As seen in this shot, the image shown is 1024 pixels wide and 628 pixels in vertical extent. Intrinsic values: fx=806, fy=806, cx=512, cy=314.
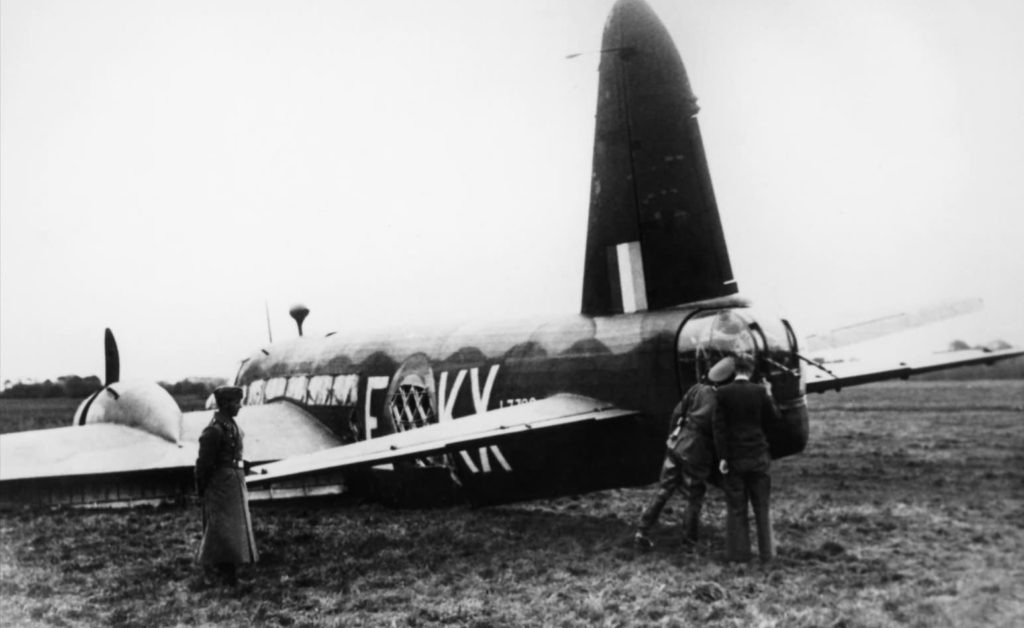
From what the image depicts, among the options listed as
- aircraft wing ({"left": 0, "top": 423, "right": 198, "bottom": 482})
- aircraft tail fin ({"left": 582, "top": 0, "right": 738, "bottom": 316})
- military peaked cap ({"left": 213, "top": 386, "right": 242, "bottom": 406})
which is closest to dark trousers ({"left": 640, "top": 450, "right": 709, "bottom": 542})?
aircraft tail fin ({"left": 582, "top": 0, "right": 738, "bottom": 316})

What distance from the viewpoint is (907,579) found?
5.83m

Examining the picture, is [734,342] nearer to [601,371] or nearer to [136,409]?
[601,371]

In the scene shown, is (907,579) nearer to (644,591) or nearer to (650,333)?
(644,591)

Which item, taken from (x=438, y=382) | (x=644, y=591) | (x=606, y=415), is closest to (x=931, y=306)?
(x=606, y=415)

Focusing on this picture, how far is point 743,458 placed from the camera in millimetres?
6715

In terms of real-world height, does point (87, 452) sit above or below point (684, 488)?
above

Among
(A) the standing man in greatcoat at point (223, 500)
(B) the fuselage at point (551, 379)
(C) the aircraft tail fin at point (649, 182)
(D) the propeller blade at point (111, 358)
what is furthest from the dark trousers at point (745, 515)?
(D) the propeller blade at point (111, 358)

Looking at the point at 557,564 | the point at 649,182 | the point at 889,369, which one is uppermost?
the point at 649,182

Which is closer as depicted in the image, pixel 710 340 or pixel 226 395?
pixel 226 395

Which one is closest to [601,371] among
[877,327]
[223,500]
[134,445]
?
[877,327]

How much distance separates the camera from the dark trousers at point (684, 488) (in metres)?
6.98

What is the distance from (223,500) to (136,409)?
15.5 ft

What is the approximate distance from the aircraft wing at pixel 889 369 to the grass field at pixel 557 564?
1326mm

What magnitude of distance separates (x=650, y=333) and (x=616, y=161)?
1764 millimetres
